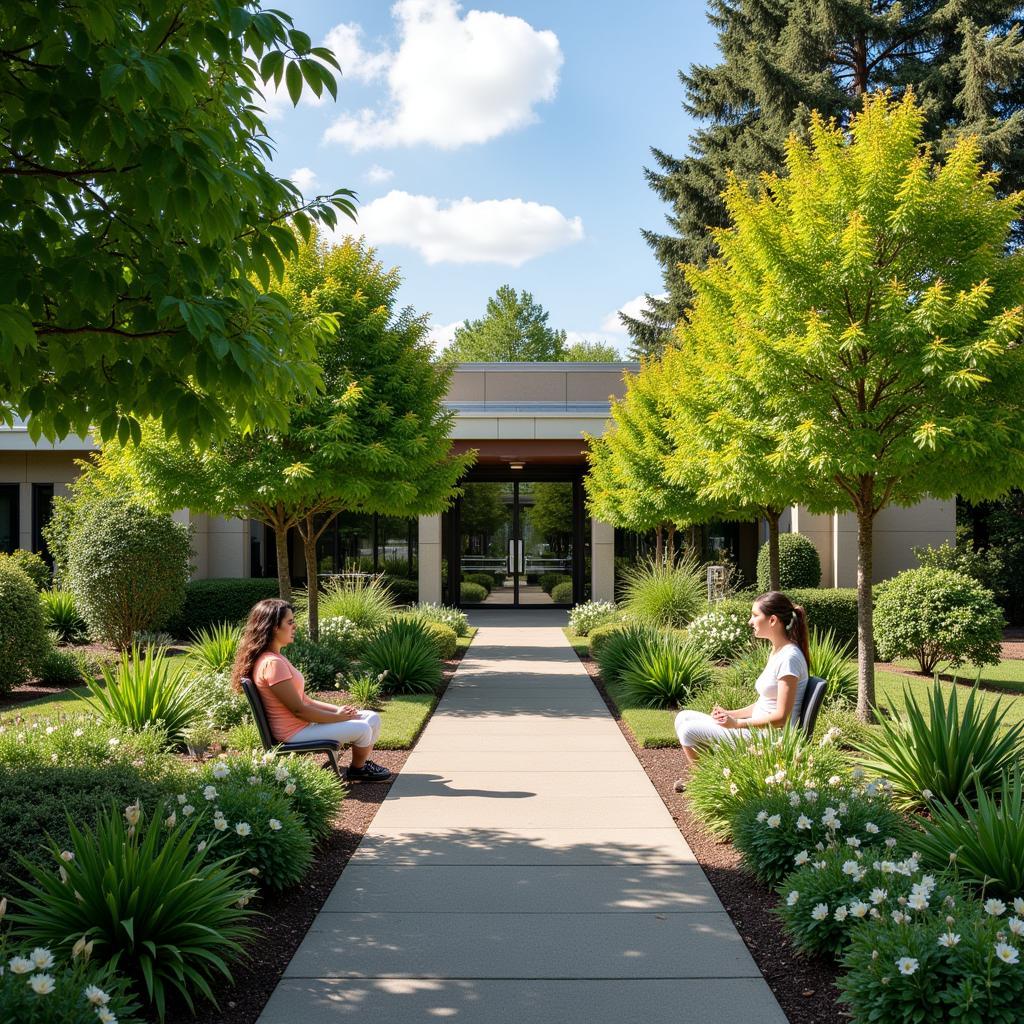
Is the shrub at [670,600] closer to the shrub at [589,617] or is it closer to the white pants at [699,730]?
the shrub at [589,617]

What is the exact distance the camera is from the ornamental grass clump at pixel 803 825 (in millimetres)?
4898

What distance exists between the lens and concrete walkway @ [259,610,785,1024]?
3.75 m

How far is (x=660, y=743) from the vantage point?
8625mm

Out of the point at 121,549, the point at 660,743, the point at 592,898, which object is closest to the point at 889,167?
the point at 660,743

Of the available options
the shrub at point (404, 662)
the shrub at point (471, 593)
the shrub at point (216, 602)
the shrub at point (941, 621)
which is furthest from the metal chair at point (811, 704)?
the shrub at point (471, 593)

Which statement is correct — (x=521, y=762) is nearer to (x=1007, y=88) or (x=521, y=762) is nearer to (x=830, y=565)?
(x=830, y=565)

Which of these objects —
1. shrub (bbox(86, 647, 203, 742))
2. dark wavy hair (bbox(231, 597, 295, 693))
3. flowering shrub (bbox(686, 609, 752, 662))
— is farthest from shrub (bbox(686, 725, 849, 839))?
flowering shrub (bbox(686, 609, 752, 662))

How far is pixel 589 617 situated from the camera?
19453mm

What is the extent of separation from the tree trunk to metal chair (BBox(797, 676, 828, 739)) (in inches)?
120

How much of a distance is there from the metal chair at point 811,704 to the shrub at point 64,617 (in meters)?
13.5

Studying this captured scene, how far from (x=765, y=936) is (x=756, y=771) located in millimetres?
1361

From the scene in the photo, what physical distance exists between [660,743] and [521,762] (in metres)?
1.38

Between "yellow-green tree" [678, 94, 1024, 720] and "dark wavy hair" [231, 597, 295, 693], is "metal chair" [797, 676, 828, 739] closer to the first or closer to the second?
"yellow-green tree" [678, 94, 1024, 720]

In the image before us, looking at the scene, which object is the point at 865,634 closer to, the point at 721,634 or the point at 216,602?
the point at 721,634
